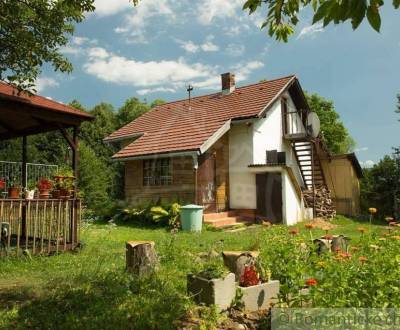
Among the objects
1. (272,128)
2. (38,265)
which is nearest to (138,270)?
(38,265)

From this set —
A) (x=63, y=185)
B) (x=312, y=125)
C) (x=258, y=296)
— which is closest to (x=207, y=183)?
(x=312, y=125)

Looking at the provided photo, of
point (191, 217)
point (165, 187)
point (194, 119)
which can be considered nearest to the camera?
point (191, 217)

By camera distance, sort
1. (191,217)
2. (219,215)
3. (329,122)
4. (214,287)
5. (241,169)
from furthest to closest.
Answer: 1. (329,122)
2. (241,169)
3. (219,215)
4. (191,217)
5. (214,287)

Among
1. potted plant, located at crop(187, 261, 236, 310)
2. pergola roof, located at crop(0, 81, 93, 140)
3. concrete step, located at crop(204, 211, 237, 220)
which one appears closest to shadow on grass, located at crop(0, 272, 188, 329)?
potted plant, located at crop(187, 261, 236, 310)

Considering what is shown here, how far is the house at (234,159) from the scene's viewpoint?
15742mm

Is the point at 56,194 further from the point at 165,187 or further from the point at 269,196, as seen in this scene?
the point at 269,196

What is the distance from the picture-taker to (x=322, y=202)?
1812cm

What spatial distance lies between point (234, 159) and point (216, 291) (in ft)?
41.2

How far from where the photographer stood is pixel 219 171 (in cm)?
1669

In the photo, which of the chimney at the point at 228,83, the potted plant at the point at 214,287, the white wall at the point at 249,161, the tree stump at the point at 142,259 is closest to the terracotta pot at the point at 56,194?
the tree stump at the point at 142,259

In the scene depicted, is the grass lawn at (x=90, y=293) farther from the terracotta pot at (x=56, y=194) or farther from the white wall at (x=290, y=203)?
A: the white wall at (x=290, y=203)

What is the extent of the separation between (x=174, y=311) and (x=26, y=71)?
6.00m

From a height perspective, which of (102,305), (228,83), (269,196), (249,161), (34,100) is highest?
(228,83)

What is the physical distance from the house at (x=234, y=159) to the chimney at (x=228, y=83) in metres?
0.69
